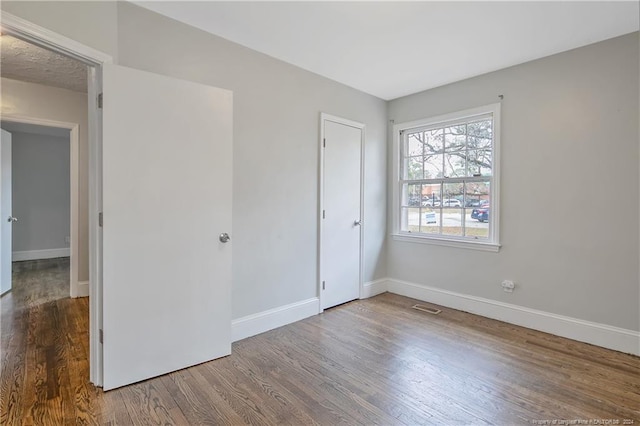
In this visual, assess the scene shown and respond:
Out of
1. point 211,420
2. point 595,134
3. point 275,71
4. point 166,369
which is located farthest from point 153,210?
point 595,134

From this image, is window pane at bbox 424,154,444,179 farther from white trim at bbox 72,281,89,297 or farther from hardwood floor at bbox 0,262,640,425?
white trim at bbox 72,281,89,297

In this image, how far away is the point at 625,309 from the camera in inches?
102

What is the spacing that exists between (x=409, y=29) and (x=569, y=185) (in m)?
1.95

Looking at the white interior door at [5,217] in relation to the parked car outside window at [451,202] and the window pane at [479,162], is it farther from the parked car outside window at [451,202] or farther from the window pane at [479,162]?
the window pane at [479,162]

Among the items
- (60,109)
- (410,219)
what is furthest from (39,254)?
(410,219)

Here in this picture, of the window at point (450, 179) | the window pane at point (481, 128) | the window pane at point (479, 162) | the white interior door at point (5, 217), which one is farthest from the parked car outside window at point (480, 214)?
the white interior door at point (5, 217)

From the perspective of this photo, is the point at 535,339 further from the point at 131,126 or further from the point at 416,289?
the point at 131,126

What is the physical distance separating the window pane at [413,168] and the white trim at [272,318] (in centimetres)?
194

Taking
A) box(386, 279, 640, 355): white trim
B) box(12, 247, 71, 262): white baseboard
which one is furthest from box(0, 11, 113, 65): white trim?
box(12, 247, 71, 262): white baseboard

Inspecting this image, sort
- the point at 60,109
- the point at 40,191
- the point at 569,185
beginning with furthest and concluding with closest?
the point at 40,191 < the point at 60,109 < the point at 569,185

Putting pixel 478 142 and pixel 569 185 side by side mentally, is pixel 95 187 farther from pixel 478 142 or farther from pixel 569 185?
pixel 569 185

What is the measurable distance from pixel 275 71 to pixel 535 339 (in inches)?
132

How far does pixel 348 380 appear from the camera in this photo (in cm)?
215

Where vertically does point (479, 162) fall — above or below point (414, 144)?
below
